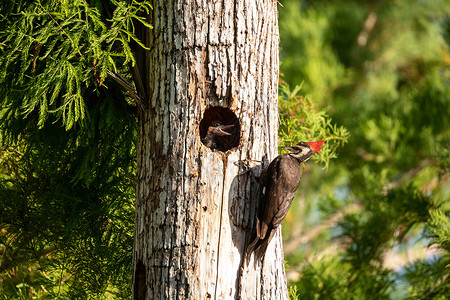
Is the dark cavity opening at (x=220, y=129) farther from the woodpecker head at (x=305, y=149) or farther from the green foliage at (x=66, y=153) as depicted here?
the green foliage at (x=66, y=153)

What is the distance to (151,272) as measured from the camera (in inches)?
134

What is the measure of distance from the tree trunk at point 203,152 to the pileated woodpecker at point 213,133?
0.15ft

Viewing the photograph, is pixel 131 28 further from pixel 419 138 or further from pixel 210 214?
pixel 419 138

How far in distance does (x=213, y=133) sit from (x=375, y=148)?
4.36m

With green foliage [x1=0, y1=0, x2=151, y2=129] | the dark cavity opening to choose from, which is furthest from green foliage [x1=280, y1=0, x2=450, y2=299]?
green foliage [x1=0, y1=0, x2=151, y2=129]

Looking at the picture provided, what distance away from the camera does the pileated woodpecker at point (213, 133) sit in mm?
3582

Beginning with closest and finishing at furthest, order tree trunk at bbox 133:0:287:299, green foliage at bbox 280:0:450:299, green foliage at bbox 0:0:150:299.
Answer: tree trunk at bbox 133:0:287:299 < green foliage at bbox 0:0:150:299 < green foliage at bbox 280:0:450:299

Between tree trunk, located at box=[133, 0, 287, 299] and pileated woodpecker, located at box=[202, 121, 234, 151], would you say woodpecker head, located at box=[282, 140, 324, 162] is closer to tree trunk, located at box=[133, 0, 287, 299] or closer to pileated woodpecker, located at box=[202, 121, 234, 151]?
tree trunk, located at box=[133, 0, 287, 299]

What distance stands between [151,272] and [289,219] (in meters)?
5.21

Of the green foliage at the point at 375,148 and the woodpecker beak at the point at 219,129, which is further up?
the green foliage at the point at 375,148

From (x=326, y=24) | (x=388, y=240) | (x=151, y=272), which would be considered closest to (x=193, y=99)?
(x=151, y=272)

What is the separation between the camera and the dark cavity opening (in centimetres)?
355

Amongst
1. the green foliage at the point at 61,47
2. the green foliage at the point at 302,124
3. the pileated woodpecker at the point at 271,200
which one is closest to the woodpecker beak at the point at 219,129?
the pileated woodpecker at the point at 271,200

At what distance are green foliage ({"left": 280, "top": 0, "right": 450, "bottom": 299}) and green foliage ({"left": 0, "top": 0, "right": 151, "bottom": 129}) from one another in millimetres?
1824
